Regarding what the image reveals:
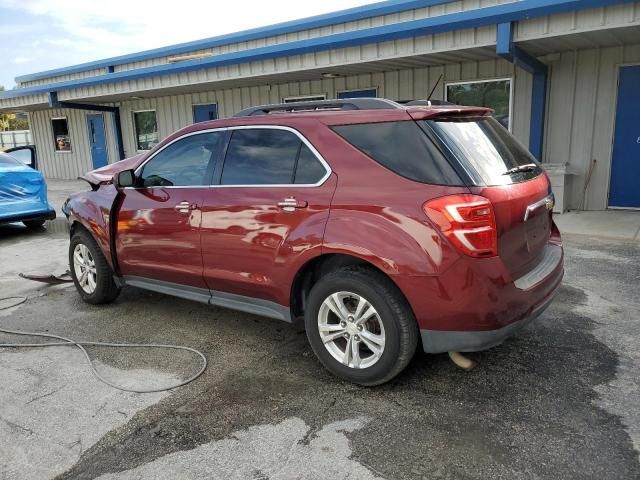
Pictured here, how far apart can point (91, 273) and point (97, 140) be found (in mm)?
14504

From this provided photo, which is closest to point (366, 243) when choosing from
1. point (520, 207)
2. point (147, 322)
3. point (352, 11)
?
point (520, 207)

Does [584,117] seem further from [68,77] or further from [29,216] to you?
[68,77]

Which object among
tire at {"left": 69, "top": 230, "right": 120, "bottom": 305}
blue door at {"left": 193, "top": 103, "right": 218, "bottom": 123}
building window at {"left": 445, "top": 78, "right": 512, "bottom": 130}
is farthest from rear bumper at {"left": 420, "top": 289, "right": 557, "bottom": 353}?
blue door at {"left": 193, "top": 103, "right": 218, "bottom": 123}

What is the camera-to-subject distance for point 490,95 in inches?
390

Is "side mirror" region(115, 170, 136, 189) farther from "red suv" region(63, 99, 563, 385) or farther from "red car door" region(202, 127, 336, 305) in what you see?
"red car door" region(202, 127, 336, 305)

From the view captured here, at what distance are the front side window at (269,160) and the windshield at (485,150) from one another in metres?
0.81

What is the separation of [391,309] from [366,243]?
40 centimetres

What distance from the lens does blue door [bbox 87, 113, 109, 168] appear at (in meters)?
17.8

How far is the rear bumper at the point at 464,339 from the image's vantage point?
9.55 feet

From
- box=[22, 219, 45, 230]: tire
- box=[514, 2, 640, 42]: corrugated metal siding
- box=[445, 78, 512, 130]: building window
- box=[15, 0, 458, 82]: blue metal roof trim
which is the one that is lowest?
box=[22, 219, 45, 230]: tire

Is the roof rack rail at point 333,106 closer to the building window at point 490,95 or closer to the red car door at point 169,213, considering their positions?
the red car door at point 169,213

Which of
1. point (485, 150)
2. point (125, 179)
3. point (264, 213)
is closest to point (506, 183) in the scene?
point (485, 150)

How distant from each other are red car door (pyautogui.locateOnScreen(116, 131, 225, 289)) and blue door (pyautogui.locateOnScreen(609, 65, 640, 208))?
7.52m

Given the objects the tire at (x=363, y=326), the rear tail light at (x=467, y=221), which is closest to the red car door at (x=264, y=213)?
the tire at (x=363, y=326)
